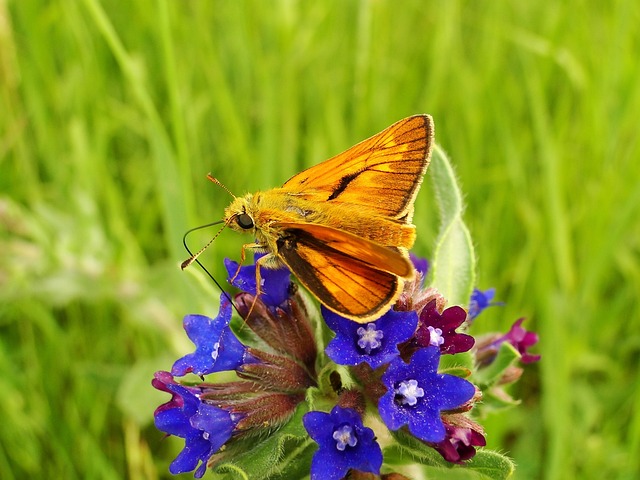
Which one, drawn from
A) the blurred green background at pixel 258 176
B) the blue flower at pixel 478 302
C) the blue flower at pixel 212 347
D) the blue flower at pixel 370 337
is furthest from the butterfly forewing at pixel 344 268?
the blurred green background at pixel 258 176

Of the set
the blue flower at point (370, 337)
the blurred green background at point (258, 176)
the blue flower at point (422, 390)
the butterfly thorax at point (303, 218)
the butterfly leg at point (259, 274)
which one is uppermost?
the butterfly thorax at point (303, 218)

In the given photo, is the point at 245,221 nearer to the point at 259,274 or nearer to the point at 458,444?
the point at 259,274

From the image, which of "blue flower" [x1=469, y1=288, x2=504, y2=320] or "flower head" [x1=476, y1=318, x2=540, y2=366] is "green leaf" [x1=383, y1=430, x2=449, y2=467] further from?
"blue flower" [x1=469, y1=288, x2=504, y2=320]

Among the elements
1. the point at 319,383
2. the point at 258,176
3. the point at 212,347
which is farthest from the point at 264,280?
the point at 258,176

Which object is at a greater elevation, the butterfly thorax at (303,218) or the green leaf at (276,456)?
the butterfly thorax at (303,218)

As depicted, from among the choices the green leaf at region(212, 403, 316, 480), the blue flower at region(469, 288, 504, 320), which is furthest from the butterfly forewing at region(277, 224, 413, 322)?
the blue flower at region(469, 288, 504, 320)

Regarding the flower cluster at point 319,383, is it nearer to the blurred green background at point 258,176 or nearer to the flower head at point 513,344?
the flower head at point 513,344

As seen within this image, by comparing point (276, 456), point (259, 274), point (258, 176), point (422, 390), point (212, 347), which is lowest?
point (258, 176)
